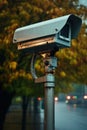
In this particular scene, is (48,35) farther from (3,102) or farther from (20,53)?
(3,102)

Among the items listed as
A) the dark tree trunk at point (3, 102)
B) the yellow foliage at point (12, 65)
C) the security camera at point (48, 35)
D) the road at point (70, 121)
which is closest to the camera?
the security camera at point (48, 35)

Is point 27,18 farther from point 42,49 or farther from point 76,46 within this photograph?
point 42,49

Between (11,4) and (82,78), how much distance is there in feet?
12.8

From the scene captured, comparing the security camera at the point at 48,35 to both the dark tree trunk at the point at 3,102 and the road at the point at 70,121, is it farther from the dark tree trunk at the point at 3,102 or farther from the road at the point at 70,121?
the road at the point at 70,121

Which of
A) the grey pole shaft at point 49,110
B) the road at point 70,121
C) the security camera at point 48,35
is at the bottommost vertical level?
the grey pole shaft at point 49,110

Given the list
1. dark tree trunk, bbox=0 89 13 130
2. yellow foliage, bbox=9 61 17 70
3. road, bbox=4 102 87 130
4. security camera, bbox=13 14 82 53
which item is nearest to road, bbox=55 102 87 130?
road, bbox=4 102 87 130

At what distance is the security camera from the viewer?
3.21 meters

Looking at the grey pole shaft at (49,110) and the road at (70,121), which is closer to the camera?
the grey pole shaft at (49,110)

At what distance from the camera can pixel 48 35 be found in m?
3.21

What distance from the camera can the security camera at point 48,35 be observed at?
3205mm

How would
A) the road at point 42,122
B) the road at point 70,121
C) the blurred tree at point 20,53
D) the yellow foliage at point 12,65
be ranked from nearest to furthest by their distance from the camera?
the yellow foliage at point 12,65
the blurred tree at point 20,53
the road at point 42,122
the road at point 70,121

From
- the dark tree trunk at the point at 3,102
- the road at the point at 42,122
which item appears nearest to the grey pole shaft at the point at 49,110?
the dark tree trunk at the point at 3,102

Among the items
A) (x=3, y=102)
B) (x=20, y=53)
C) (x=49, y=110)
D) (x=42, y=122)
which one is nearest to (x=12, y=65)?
(x=20, y=53)

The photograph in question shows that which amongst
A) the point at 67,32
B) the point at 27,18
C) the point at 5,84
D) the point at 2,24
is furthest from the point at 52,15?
the point at 67,32
